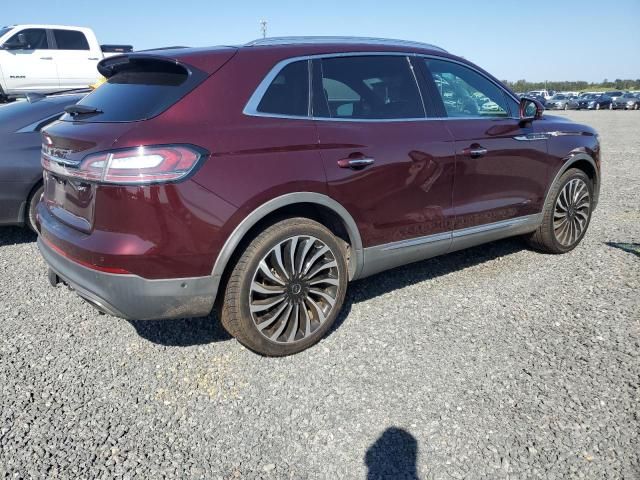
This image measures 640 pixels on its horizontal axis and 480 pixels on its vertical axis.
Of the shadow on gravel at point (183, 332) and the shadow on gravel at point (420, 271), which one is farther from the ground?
the shadow on gravel at point (420, 271)

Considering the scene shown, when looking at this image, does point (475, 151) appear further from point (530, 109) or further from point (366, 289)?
point (366, 289)

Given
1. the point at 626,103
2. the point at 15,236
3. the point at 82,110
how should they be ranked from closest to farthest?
the point at 82,110
the point at 15,236
the point at 626,103

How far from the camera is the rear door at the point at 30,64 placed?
12297mm

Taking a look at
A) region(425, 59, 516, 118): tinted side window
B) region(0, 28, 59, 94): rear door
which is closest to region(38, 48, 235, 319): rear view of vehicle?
region(425, 59, 516, 118): tinted side window

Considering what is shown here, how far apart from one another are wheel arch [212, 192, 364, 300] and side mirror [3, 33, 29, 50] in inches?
484

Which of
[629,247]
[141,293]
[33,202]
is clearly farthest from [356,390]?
[33,202]

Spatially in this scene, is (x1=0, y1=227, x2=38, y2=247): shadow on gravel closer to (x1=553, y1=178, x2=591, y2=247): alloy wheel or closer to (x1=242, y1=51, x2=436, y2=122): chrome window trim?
(x1=242, y1=51, x2=436, y2=122): chrome window trim

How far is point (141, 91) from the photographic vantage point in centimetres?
284

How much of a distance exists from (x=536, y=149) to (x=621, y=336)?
1.72m

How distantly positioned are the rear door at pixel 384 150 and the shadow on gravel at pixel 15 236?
12.9ft

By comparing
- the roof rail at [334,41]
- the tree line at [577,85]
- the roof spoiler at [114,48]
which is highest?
the roof rail at [334,41]

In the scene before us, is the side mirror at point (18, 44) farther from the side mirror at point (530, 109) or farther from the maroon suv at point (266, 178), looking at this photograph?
the side mirror at point (530, 109)

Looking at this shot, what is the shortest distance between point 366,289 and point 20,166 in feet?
11.1

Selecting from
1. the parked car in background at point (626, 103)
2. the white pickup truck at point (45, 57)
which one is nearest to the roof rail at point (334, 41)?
the white pickup truck at point (45, 57)
